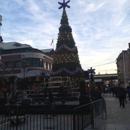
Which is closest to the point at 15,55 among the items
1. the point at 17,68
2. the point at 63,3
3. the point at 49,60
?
the point at 17,68

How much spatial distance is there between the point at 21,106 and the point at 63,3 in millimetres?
19827

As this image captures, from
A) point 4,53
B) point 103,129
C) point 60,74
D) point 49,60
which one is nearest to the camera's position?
point 103,129

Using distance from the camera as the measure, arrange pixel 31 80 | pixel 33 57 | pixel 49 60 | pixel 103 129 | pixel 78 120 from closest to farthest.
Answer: pixel 78 120 < pixel 103 129 < pixel 31 80 < pixel 33 57 < pixel 49 60

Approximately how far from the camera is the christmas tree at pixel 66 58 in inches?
1017

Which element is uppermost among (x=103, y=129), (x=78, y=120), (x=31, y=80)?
(x=31, y=80)

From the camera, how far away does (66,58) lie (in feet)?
85.8

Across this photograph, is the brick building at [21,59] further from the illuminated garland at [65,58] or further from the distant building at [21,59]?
the illuminated garland at [65,58]

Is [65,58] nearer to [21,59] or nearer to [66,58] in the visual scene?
→ [66,58]

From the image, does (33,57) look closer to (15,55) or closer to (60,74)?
(15,55)

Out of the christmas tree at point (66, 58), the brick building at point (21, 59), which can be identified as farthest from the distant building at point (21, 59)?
the christmas tree at point (66, 58)

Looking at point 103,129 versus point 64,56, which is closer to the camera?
point 103,129

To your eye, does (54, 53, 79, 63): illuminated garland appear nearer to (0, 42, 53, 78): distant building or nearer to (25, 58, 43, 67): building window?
(0, 42, 53, 78): distant building

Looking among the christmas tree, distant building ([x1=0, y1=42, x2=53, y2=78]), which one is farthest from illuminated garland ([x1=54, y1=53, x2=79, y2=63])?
distant building ([x1=0, y1=42, x2=53, y2=78])

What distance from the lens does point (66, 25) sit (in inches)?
1090
